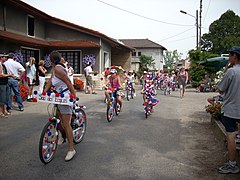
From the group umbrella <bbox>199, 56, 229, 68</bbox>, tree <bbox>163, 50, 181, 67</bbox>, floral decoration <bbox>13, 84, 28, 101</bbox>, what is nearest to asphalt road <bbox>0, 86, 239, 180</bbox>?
floral decoration <bbox>13, 84, 28, 101</bbox>

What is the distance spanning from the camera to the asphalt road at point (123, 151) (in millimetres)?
3766

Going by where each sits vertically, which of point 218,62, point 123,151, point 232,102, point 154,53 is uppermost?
point 154,53

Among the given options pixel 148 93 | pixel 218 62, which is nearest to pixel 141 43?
pixel 218 62

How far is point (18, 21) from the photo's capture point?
1509cm

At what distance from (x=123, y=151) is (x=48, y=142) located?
1.52 metres

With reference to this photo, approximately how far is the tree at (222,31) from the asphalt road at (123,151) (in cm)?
3711

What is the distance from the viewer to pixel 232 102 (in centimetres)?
371

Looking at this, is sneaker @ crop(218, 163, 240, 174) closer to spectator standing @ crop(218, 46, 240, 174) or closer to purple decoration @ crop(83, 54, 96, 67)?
spectator standing @ crop(218, 46, 240, 174)

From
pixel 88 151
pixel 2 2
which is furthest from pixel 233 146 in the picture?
pixel 2 2

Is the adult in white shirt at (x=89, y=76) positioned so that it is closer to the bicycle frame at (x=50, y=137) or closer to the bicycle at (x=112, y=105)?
the bicycle at (x=112, y=105)

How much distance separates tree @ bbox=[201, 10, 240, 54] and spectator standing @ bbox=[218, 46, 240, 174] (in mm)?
39046

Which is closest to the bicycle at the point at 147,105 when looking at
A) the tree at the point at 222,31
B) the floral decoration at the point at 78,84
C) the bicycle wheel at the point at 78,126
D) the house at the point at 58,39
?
the bicycle wheel at the point at 78,126

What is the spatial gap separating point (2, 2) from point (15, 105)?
7.34 metres

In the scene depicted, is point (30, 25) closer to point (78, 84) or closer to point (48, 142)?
point (78, 84)
